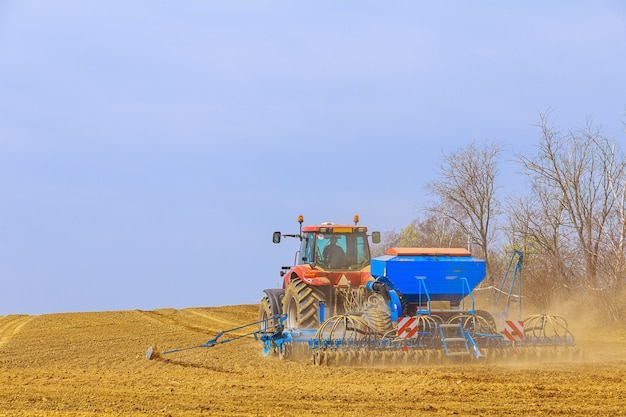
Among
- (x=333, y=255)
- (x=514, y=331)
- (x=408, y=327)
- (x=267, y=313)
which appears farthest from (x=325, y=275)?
(x=514, y=331)

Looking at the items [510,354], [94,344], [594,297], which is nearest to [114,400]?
[510,354]

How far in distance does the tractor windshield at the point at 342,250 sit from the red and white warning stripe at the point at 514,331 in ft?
10.8

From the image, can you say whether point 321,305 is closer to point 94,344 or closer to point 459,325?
point 459,325

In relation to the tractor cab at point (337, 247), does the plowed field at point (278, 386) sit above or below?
below

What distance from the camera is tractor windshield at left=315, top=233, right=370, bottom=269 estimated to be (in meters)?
15.1

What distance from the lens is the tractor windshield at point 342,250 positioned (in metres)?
15.1

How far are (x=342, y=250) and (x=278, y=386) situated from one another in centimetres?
544

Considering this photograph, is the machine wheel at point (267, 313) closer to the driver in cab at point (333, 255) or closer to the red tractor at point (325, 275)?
the red tractor at point (325, 275)

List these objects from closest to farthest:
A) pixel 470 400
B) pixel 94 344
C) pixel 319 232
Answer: pixel 470 400 → pixel 319 232 → pixel 94 344

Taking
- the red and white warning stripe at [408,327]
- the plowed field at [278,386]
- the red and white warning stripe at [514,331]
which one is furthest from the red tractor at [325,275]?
the red and white warning stripe at [514,331]

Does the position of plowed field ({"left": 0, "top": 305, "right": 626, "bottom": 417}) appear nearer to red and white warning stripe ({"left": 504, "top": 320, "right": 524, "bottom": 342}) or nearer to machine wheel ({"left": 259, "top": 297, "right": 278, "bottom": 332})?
machine wheel ({"left": 259, "top": 297, "right": 278, "bottom": 332})

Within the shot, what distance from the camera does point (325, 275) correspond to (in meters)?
14.7

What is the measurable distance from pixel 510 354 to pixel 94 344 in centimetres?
978

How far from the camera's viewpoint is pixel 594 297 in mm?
20797
